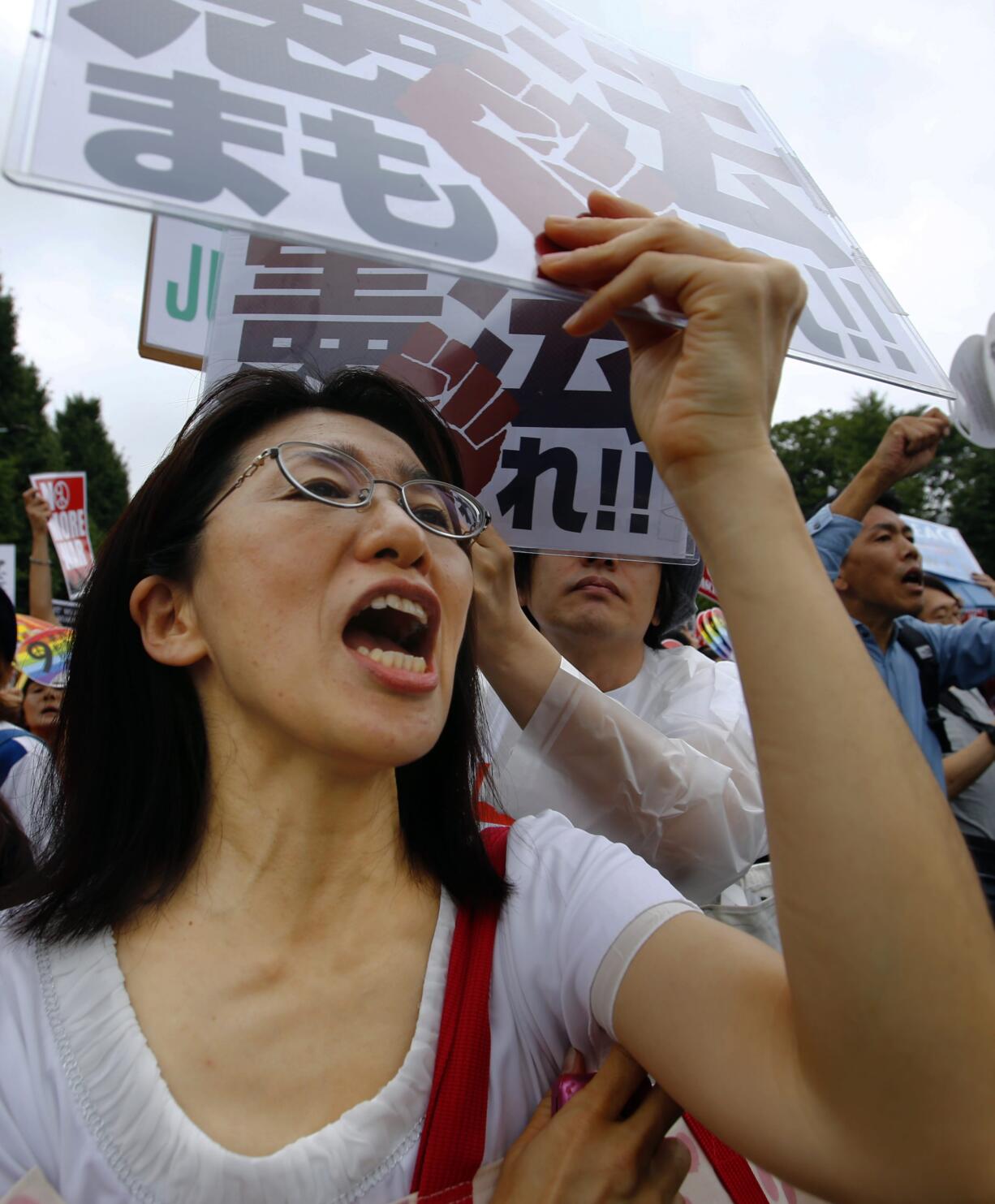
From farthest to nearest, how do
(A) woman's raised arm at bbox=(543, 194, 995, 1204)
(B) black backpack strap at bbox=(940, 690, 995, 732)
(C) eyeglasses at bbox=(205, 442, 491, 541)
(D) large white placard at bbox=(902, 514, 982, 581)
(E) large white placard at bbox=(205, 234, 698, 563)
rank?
(D) large white placard at bbox=(902, 514, 982, 581), (B) black backpack strap at bbox=(940, 690, 995, 732), (E) large white placard at bbox=(205, 234, 698, 563), (C) eyeglasses at bbox=(205, 442, 491, 541), (A) woman's raised arm at bbox=(543, 194, 995, 1204)

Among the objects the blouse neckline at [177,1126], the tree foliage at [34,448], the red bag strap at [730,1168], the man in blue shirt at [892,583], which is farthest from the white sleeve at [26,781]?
the tree foliage at [34,448]

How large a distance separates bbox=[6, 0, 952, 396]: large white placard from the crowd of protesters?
0.16 metres

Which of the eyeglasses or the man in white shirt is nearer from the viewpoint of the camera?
the eyeglasses

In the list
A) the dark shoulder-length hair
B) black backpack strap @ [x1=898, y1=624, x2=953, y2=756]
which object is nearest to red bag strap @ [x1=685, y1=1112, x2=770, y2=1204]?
the dark shoulder-length hair

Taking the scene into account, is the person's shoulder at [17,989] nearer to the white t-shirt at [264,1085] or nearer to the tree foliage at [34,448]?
the white t-shirt at [264,1085]

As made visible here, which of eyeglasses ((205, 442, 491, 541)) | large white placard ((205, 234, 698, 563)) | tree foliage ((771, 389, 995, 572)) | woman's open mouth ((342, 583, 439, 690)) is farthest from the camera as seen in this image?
tree foliage ((771, 389, 995, 572))

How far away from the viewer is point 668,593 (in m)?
2.78

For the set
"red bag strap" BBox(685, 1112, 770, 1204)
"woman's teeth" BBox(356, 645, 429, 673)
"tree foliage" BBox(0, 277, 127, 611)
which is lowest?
"red bag strap" BBox(685, 1112, 770, 1204)

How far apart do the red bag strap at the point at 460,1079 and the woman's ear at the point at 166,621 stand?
66 centimetres

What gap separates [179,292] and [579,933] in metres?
1.90

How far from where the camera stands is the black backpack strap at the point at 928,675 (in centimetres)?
359

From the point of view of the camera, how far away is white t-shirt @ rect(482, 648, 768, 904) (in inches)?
76.5

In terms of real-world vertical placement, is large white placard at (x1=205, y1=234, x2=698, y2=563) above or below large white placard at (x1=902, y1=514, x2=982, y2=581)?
below

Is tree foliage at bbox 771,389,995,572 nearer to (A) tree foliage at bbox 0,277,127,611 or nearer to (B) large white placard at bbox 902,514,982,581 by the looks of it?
(B) large white placard at bbox 902,514,982,581
